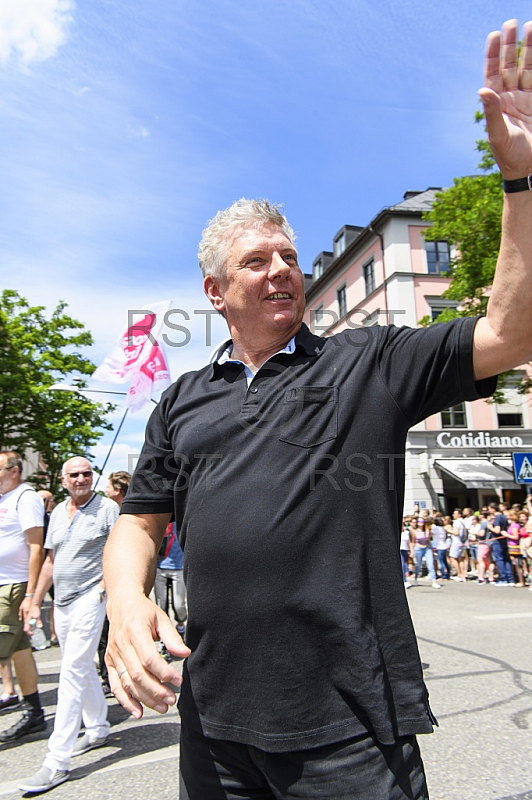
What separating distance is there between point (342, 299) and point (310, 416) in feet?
117

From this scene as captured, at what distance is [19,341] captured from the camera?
82.5 ft

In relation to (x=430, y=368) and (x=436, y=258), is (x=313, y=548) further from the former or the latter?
(x=436, y=258)

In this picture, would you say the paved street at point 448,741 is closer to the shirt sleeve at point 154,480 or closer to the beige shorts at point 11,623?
the beige shorts at point 11,623

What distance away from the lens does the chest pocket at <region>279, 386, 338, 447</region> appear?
1.60 metres

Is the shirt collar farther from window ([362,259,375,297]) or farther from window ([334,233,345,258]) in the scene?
window ([334,233,345,258])

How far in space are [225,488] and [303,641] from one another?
0.41 metres

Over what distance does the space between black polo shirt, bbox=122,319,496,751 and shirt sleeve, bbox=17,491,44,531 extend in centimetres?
389

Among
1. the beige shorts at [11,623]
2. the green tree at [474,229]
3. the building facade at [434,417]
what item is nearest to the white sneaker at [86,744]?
the beige shorts at [11,623]

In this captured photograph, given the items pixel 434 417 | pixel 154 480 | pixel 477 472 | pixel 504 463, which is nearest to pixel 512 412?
pixel 504 463

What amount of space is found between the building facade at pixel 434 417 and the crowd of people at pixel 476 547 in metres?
9.90

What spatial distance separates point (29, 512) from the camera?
5.23 meters

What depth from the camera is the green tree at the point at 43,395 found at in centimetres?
2333

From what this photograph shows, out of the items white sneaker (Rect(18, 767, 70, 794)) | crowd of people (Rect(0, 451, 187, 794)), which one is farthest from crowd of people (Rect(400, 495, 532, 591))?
white sneaker (Rect(18, 767, 70, 794))

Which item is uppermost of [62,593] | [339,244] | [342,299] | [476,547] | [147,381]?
[339,244]
